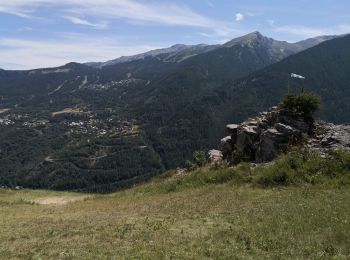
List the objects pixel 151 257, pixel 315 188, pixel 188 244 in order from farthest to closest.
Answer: pixel 315 188 → pixel 188 244 → pixel 151 257

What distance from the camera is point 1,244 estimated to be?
63.1 ft

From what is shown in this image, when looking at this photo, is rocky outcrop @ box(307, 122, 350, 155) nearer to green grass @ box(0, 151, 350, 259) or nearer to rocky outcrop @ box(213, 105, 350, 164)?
rocky outcrop @ box(213, 105, 350, 164)

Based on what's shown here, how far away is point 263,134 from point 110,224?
57.4 feet

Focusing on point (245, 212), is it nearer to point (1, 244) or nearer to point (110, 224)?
point (110, 224)

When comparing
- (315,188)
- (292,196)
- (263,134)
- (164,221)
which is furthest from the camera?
(263,134)

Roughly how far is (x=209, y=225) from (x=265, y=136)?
16834 millimetres

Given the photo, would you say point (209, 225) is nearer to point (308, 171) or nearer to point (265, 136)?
point (308, 171)

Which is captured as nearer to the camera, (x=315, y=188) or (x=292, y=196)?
Result: (x=292, y=196)

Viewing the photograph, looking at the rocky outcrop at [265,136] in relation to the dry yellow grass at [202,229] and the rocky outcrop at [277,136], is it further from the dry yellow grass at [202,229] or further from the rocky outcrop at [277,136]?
the dry yellow grass at [202,229]

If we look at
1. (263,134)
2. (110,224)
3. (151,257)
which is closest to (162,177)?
(263,134)

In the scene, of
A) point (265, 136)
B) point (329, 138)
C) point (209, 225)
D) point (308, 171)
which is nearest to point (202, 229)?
point (209, 225)

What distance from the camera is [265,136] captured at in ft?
115

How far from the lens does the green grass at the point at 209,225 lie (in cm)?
1614

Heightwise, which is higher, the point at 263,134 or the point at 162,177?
the point at 263,134
